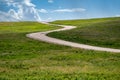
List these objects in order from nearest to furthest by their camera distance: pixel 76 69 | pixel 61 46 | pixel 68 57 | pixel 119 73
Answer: pixel 119 73
pixel 76 69
pixel 68 57
pixel 61 46

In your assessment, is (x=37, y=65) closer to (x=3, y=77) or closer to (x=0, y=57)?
(x=3, y=77)

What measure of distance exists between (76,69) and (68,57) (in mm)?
7278

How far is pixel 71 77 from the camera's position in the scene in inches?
765

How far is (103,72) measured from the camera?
2133 cm

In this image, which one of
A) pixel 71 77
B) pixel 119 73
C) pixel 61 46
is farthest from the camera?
pixel 61 46

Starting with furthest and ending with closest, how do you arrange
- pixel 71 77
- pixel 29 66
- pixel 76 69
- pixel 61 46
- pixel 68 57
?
pixel 61 46
pixel 68 57
pixel 29 66
pixel 76 69
pixel 71 77

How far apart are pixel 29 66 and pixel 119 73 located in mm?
7564

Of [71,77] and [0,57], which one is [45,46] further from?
[71,77]

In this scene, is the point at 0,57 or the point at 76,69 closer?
the point at 76,69

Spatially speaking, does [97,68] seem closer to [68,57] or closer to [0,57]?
[68,57]

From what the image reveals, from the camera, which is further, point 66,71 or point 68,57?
point 68,57

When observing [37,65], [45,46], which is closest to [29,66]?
[37,65]

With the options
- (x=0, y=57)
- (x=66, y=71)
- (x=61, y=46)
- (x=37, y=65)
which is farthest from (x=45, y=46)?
(x=66, y=71)

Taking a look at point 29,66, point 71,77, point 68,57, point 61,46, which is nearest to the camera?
point 71,77
